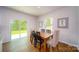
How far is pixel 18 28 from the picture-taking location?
2105 millimetres

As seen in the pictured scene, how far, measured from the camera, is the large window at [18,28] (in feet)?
6.83

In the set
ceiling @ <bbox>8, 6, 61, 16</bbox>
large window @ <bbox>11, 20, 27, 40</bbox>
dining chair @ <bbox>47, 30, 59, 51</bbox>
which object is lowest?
dining chair @ <bbox>47, 30, 59, 51</bbox>

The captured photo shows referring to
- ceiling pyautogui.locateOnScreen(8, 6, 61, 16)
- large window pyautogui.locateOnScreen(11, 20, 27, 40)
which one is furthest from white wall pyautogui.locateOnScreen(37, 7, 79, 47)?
large window pyautogui.locateOnScreen(11, 20, 27, 40)

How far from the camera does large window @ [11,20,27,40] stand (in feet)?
6.83

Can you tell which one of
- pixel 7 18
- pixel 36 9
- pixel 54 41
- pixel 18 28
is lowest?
pixel 54 41

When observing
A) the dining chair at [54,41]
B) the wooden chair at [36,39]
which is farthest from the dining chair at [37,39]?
the dining chair at [54,41]

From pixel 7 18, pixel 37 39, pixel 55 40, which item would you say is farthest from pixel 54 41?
pixel 7 18

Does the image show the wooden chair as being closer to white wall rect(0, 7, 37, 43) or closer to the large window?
the large window

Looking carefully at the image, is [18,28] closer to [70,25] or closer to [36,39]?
[36,39]

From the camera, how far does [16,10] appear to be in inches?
81.5

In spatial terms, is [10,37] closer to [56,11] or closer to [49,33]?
[49,33]
